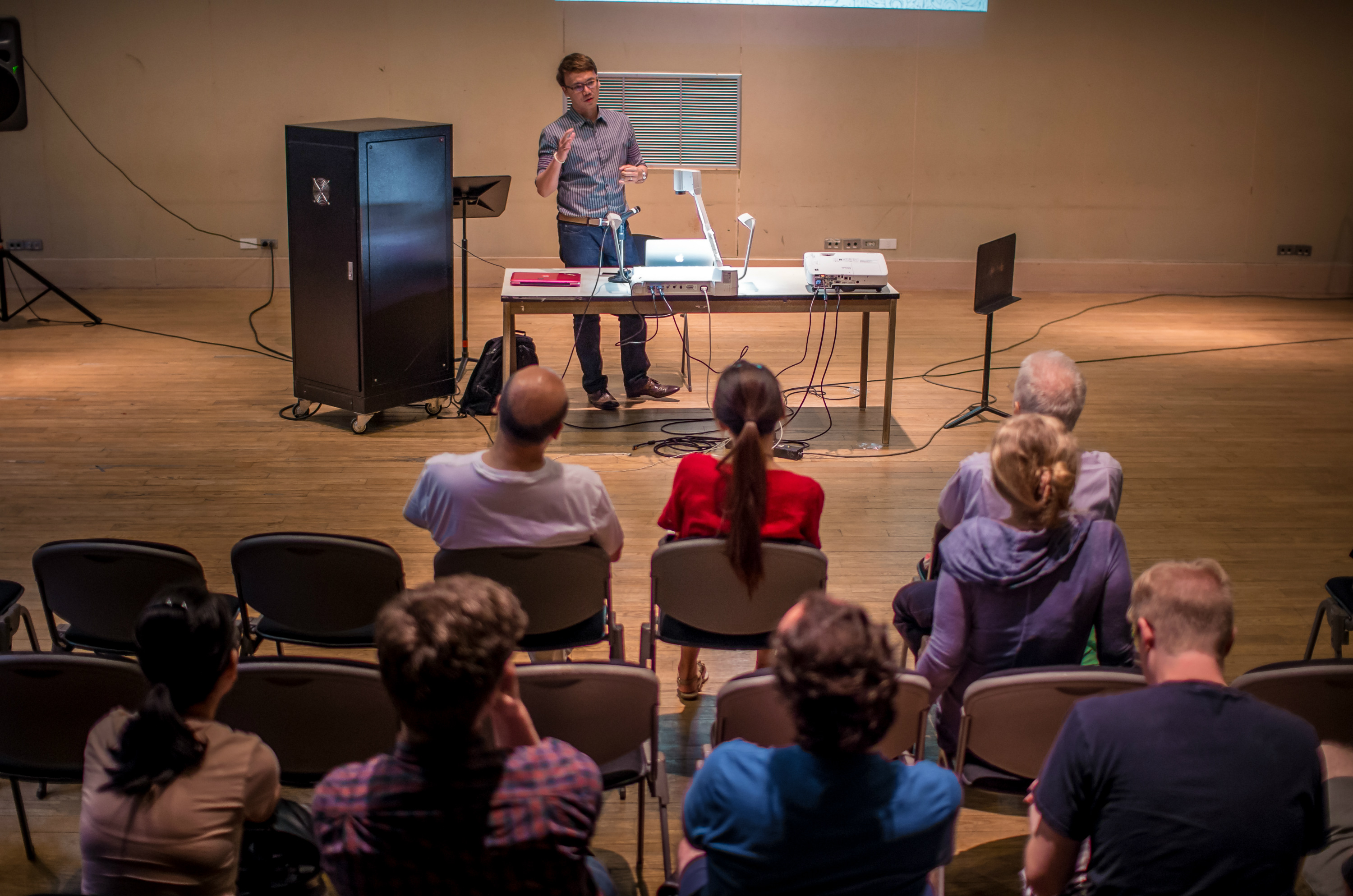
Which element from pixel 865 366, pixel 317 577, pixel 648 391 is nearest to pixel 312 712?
pixel 317 577

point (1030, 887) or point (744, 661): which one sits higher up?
point (1030, 887)

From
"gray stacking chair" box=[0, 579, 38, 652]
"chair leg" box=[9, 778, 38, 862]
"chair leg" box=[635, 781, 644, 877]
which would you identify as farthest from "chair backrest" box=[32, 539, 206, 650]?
"chair leg" box=[635, 781, 644, 877]

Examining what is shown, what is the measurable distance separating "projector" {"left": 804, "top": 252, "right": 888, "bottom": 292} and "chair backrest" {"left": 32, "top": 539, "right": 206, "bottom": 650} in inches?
134

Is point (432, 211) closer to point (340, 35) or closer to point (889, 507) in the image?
point (889, 507)

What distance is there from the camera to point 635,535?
15.0 ft

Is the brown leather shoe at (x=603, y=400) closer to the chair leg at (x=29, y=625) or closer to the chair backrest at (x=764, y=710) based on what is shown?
the chair leg at (x=29, y=625)

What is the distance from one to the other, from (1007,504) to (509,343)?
3157mm

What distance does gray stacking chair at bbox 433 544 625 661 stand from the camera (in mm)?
2773

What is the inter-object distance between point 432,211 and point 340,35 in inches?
174

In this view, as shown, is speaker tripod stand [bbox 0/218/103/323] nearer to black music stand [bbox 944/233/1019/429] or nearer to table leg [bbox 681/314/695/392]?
table leg [bbox 681/314/695/392]

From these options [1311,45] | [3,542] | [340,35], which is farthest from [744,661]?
[1311,45]

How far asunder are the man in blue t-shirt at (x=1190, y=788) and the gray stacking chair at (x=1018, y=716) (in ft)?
1.27

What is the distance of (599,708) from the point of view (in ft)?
7.52

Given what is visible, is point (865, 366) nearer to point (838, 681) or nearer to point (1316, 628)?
point (1316, 628)
